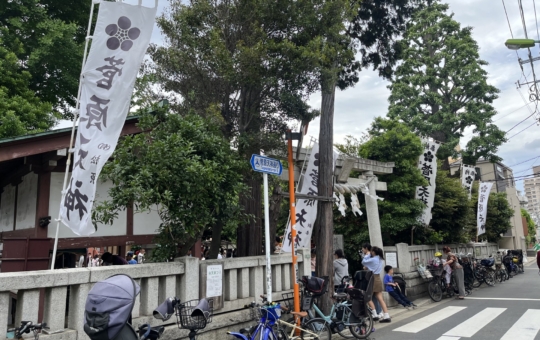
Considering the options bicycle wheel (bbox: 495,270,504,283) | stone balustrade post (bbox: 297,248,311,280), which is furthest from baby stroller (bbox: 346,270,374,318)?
bicycle wheel (bbox: 495,270,504,283)

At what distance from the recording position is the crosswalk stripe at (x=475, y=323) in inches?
356

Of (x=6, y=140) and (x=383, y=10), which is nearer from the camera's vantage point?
(x=6, y=140)

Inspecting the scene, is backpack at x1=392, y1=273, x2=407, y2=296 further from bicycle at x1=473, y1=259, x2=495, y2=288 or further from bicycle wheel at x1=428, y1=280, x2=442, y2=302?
bicycle at x1=473, y1=259, x2=495, y2=288

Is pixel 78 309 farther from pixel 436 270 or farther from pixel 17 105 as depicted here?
pixel 436 270

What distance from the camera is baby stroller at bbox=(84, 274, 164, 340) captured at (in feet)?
11.4

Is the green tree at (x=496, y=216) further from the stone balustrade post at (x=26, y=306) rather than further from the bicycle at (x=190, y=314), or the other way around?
the stone balustrade post at (x=26, y=306)

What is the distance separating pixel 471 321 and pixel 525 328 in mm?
1301

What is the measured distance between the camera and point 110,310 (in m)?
3.53

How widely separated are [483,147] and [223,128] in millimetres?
23987

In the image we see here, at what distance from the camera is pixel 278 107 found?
9.61 metres

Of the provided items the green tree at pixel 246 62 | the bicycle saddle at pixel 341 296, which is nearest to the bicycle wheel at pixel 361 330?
the bicycle saddle at pixel 341 296

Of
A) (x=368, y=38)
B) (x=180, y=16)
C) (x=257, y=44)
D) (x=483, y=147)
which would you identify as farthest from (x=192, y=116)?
(x=483, y=147)

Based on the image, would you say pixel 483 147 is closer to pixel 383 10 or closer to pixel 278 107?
pixel 383 10

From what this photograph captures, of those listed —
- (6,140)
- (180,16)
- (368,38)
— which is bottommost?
(6,140)
